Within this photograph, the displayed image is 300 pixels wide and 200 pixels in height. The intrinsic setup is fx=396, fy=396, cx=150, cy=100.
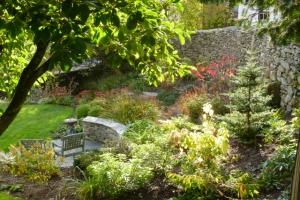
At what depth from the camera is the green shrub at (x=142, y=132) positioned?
9133mm

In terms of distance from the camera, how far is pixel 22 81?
3029 mm

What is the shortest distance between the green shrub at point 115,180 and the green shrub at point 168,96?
292 inches

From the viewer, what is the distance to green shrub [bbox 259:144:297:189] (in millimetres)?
6004

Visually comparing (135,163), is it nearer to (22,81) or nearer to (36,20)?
(22,81)

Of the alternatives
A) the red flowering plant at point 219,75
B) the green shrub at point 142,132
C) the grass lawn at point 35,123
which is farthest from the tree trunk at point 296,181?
the grass lawn at point 35,123

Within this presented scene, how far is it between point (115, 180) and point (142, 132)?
2881 mm

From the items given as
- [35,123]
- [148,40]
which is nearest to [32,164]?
[35,123]

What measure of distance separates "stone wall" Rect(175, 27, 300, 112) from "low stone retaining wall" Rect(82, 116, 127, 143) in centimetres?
432

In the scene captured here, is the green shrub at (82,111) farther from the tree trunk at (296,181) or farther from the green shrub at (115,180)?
the tree trunk at (296,181)

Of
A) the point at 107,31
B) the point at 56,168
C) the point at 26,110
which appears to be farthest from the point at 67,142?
the point at 107,31

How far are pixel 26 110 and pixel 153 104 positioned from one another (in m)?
6.32

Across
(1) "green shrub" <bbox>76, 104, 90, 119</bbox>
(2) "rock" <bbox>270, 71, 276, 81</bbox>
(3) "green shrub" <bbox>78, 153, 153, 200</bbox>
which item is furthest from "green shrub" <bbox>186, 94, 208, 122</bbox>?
(3) "green shrub" <bbox>78, 153, 153, 200</bbox>

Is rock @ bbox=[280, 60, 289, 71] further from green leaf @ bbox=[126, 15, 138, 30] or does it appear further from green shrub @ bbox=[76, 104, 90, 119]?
green leaf @ bbox=[126, 15, 138, 30]

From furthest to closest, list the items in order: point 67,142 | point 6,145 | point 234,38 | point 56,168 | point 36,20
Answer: point 234,38, point 6,145, point 67,142, point 56,168, point 36,20
